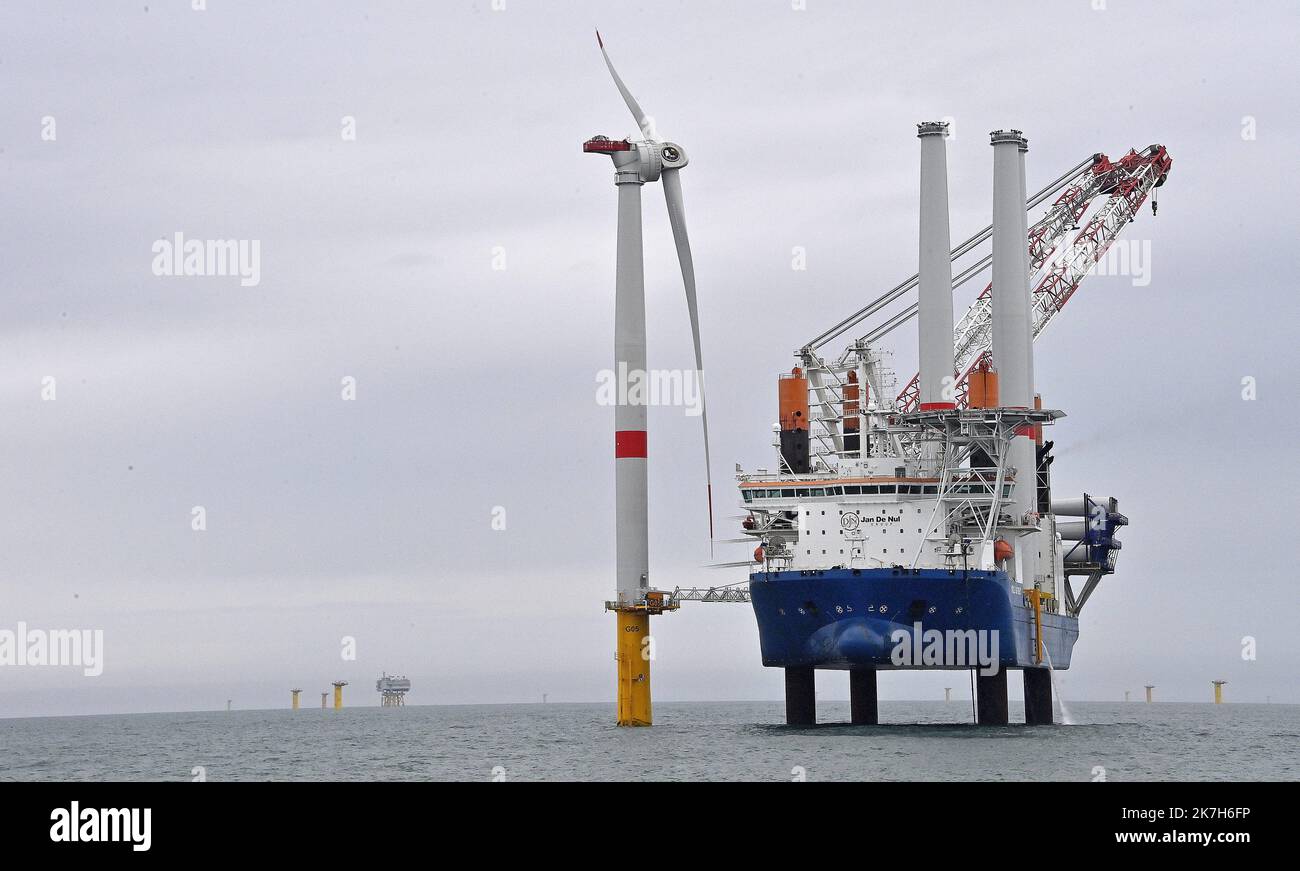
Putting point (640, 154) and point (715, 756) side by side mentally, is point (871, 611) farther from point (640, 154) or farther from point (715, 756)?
point (640, 154)

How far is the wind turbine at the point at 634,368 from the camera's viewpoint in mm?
73312

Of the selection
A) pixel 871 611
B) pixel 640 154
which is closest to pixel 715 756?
pixel 871 611

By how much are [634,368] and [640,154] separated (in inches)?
393

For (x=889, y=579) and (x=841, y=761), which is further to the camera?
(x=889, y=579)

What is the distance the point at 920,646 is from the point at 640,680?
13047 mm

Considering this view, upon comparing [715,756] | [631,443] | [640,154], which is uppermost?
[640,154]

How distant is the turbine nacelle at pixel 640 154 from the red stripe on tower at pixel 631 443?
1164 cm

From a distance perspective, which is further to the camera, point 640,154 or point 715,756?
point 640,154

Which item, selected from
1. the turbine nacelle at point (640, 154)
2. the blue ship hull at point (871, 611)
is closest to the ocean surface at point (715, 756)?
the blue ship hull at point (871, 611)

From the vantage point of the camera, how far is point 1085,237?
95.6 meters

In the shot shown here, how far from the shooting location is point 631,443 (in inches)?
Answer: 2879
